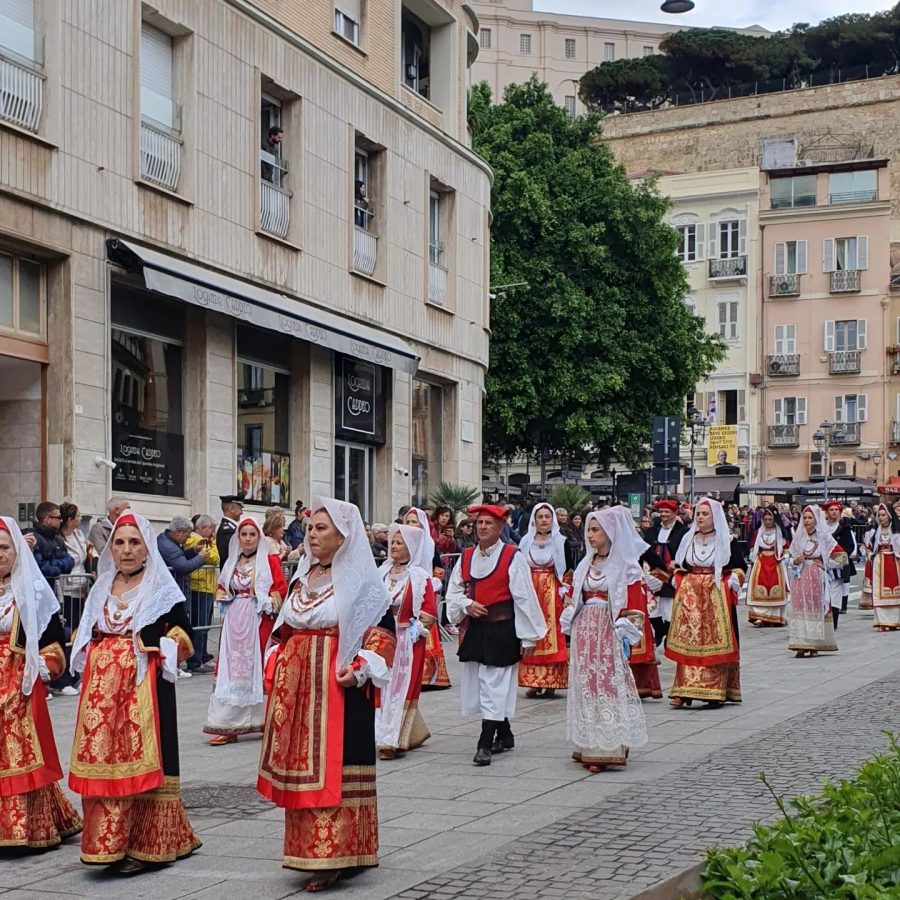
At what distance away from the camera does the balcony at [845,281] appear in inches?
2397

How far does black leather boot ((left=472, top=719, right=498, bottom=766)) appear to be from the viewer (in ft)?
35.6

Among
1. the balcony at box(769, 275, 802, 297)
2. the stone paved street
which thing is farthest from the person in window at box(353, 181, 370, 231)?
the balcony at box(769, 275, 802, 297)

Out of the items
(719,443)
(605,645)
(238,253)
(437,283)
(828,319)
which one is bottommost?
(605,645)

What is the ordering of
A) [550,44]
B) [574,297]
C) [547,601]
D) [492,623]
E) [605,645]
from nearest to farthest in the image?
[605,645]
[492,623]
[547,601]
[574,297]
[550,44]

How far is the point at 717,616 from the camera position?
1392 cm

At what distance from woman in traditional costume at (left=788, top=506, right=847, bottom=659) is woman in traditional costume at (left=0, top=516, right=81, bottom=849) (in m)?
11.5

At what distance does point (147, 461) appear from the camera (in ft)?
68.4

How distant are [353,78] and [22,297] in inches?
351

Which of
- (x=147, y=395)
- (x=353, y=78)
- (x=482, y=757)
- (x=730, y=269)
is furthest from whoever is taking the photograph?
(x=730, y=269)

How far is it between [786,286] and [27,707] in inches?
2209

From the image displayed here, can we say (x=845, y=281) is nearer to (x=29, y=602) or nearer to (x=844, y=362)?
(x=844, y=362)

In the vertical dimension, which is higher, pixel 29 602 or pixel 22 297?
pixel 22 297

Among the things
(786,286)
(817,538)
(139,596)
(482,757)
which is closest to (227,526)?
(482,757)

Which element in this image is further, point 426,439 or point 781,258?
point 781,258
